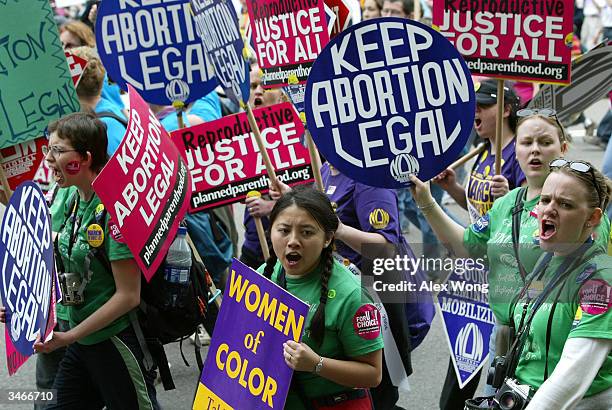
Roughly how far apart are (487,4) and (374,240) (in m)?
1.13

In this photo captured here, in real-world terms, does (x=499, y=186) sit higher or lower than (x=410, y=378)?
higher

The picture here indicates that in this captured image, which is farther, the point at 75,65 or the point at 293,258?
the point at 75,65

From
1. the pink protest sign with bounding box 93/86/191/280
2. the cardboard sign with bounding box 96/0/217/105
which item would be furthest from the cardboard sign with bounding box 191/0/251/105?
the pink protest sign with bounding box 93/86/191/280

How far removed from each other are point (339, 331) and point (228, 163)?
1.95 metres

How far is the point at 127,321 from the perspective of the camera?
4.02 metres

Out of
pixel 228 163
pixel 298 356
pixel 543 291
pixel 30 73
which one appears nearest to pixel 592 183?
pixel 543 291

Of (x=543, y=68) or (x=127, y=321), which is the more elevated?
(x=543, y=68)

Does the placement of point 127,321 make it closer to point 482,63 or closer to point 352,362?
point 352,362

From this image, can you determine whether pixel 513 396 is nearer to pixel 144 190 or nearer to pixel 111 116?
pixel 144 190

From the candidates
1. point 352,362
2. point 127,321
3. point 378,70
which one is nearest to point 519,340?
point 352,362

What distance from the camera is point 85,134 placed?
157 inches

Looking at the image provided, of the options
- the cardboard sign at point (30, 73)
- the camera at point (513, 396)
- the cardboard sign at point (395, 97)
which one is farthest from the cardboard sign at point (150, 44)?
the camera at point (513, 396)

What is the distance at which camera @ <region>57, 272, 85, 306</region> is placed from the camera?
3934 millimetres

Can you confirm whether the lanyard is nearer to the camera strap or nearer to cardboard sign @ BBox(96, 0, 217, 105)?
cardboard sign @ BBox(96, 0, 217, 105)
